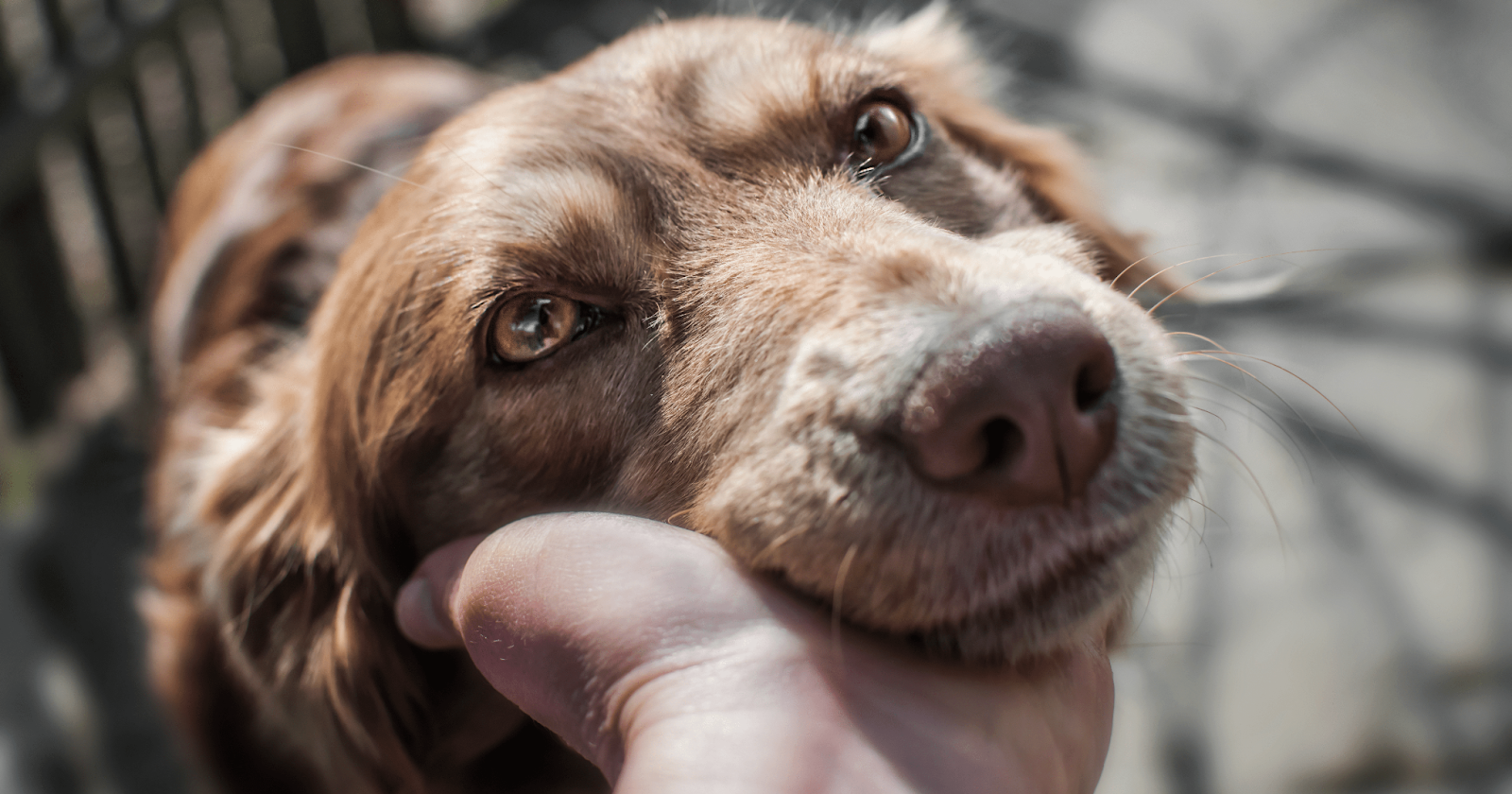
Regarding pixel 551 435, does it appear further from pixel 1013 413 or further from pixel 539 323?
pixel 1013 413

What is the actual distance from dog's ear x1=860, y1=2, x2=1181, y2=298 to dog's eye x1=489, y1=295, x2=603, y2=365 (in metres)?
1.11

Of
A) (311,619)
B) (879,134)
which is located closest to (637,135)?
(879,134)

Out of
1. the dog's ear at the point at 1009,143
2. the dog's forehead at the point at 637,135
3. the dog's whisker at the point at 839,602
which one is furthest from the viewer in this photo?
the dog's ear at the point at 1009,143

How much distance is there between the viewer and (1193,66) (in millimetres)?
4945

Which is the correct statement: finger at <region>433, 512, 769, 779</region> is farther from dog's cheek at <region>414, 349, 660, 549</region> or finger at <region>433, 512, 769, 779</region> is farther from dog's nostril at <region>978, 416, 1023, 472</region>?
dog's nostril at <region>978, 416, 1023, 472</region>

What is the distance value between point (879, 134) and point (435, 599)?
1.34m

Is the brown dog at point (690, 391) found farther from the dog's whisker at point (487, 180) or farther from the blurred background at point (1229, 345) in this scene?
the blurred background at point (1229, 345)

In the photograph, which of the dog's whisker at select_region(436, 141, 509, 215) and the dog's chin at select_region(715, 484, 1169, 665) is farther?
the dog's whisker at select_region(436, 141, 509, 215)

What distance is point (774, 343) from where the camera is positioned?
162cm

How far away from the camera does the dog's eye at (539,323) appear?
1832 mm

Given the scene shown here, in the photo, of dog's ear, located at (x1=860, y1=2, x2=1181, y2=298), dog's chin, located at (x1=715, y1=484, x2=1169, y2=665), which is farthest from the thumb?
dog's ear, located at (x1=860, y1=2, x2=1181, y2=298)

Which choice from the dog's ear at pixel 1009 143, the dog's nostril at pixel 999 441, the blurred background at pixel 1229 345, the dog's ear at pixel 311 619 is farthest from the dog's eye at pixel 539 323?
the blurred background at pixel 1229 345

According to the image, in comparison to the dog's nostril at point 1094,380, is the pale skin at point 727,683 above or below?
below

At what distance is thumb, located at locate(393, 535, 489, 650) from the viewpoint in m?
1.85
